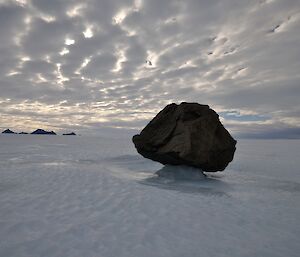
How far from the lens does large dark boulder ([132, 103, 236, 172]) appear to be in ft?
55.4

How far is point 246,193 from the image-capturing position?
13.3 metres

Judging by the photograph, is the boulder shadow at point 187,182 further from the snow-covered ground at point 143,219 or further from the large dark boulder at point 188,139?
the large dark boulder at point 188,139

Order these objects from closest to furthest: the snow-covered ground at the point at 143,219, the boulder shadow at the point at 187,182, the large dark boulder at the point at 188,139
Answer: the snow-covered ground at the point at 143,219 → the boulder shadow at the point at 187,182 → the large dark boulder at the point at 188,139

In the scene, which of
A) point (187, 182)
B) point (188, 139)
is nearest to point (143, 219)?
point (187, 182)

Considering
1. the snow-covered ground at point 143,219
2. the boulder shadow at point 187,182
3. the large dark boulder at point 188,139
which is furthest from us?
the large dark boulder at point 188,139

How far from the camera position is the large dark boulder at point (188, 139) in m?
16.9

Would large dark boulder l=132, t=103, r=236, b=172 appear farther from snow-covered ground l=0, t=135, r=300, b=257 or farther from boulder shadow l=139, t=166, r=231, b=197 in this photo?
→ snow-covered ground l=0, t=135, r=300, b=257

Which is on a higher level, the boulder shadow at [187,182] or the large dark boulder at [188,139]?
the large dark boulder at [188,139]

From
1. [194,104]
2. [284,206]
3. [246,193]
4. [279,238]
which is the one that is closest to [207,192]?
[246,193]

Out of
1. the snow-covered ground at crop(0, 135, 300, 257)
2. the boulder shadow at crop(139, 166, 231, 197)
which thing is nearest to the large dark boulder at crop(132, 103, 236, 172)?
the boulder shadow at crop(139, 166, 231, 197)

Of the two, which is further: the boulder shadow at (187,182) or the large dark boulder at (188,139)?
the large dark boulder at (188,139)

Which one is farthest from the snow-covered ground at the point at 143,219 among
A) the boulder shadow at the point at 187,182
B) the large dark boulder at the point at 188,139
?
the large dark boulder at the point at 188,139

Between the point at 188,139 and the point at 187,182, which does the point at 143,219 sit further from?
the point at 188,139

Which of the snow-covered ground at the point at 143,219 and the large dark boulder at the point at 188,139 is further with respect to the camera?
the large dark boulder at the point at 188,139
